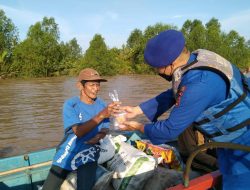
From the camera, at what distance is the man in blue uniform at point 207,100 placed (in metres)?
2.01

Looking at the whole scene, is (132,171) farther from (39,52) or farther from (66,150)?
(39,52)

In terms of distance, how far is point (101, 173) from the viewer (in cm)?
376

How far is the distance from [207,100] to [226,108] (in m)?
0.14

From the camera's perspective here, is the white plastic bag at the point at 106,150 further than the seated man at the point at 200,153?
Yes

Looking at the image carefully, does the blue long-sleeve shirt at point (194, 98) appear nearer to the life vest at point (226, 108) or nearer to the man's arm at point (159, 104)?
the life vest at point (226, 108)

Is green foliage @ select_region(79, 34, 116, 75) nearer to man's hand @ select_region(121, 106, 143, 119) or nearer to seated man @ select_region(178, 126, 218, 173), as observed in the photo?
seated man @ select_region(178, 126, 218, 173)

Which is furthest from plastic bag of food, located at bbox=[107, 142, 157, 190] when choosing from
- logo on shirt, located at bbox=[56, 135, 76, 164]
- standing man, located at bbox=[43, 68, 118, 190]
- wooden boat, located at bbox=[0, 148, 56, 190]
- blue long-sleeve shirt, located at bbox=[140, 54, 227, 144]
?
blue long-sleeve shirt, located at bbox=[140, 54, 227, 144]

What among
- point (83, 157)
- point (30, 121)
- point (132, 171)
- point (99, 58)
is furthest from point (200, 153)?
point (99, 58)

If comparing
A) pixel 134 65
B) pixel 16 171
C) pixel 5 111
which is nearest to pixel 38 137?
pixel 5 111

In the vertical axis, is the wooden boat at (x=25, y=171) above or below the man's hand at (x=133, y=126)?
below

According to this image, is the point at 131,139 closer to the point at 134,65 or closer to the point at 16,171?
the point at 16,171

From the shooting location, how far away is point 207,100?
199 cm

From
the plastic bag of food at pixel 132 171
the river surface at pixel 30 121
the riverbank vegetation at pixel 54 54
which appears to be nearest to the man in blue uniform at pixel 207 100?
the plastic bag of food at pixel 132 171

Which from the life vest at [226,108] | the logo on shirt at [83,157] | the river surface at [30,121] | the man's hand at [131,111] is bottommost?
the river surface at [30,121]
